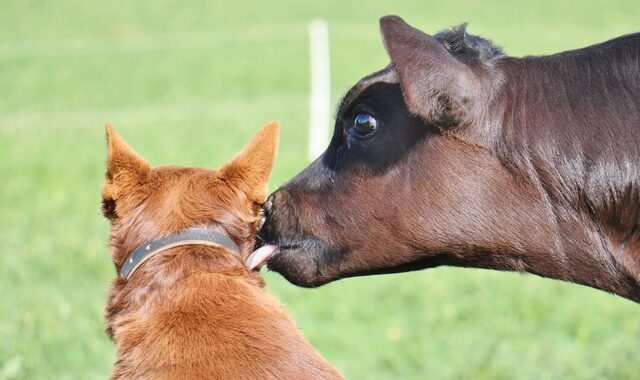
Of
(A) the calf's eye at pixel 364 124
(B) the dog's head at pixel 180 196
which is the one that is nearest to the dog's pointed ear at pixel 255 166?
(B) the dog's head at pixel 180 196

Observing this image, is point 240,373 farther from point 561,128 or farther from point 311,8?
point 311,8

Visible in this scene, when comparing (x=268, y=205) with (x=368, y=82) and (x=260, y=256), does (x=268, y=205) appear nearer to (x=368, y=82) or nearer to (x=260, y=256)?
(x=260, y=256)

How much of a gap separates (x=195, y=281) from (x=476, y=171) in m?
1.23

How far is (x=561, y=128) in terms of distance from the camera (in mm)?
3820

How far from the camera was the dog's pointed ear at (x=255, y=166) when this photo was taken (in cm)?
425

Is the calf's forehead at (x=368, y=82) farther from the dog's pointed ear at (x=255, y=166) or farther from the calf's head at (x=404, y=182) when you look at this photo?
the dog's pointed ear at (x=255, y=166)

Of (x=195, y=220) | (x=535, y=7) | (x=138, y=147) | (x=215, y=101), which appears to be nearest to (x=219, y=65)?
(x=215, y=101)

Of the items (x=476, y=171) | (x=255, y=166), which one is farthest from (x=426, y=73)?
(x=255, y=166)

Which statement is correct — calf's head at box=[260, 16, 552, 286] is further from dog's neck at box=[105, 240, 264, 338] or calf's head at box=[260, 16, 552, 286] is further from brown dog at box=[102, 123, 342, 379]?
dog's neck at box=[105, 240, 264, 338]

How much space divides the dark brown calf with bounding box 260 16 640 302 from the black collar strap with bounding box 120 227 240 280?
35 centimetres

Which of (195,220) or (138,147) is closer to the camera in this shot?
(195,220)

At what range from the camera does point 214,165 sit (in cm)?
Result: 1299

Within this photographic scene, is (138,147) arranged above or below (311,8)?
below

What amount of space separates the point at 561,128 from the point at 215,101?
666 inches
